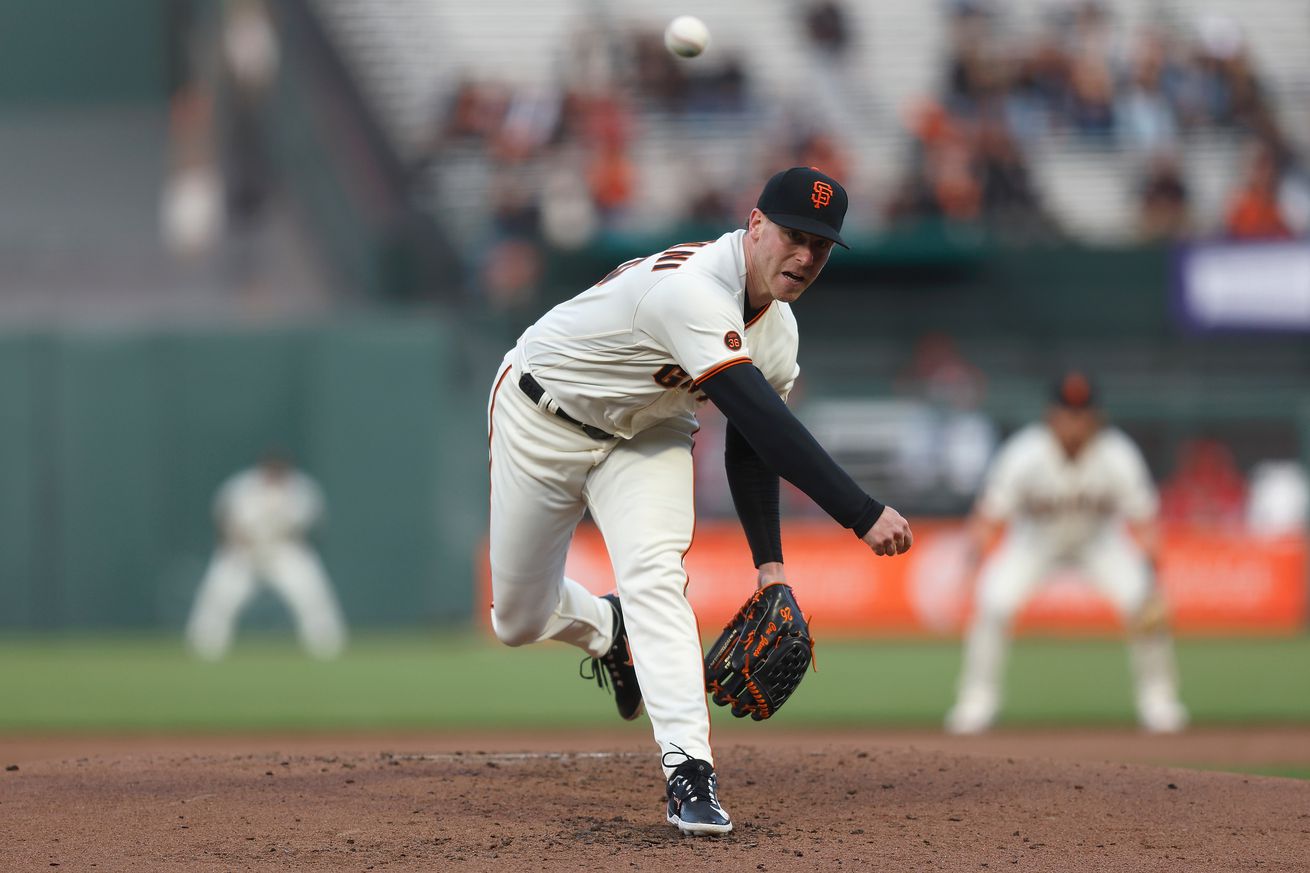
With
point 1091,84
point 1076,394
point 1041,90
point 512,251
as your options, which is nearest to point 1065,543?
point 1076,394

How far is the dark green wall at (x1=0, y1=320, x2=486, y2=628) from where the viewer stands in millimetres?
15852

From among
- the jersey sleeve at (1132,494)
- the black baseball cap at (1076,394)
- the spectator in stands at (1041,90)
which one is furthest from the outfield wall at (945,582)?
the black baseball cap at (1076,394)

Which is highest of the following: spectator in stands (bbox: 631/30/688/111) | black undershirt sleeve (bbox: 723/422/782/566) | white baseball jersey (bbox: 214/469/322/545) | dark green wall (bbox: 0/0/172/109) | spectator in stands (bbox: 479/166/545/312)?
dark green wall (bbox: 0/0/172/109)

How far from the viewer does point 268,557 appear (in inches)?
596

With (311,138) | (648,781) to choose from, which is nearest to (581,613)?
(648,781)

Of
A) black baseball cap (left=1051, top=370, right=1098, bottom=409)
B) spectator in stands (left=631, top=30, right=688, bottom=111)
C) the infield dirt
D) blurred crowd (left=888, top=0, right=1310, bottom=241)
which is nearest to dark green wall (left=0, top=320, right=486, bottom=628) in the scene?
spectator in stands (left=631, top=30, right=688, bottom=111)

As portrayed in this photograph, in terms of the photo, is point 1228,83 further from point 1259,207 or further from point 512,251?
point 512,251

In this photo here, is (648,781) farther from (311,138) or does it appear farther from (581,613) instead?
(311,138)

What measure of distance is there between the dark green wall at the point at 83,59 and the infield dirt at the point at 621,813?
17.4 metres

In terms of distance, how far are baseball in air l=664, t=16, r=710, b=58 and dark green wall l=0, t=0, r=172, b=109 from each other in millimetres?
17490

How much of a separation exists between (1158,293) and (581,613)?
1151 centimetres

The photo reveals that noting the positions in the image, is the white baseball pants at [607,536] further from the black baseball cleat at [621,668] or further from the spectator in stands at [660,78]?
the spectator in stands at [660,78]

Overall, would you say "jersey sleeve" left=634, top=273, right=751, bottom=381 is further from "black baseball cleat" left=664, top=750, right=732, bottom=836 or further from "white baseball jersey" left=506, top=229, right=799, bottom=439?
"black baseball cleat" left=664, top=750, right=732, bottom=836

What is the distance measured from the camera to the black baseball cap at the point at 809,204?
4.74 metres
